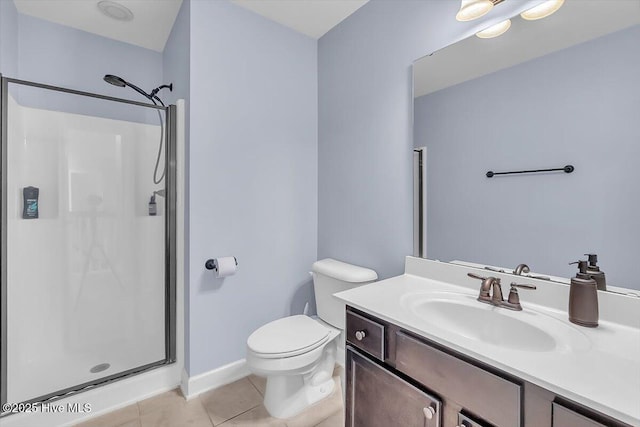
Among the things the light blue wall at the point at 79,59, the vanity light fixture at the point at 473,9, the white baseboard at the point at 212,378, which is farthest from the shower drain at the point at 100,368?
the vanity light fixture at the point at 473,9

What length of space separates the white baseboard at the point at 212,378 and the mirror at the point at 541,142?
57.0 inches

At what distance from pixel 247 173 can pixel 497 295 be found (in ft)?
5.06

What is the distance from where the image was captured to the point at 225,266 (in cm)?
172

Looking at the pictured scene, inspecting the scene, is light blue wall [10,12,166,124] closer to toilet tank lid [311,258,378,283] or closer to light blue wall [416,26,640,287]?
toilet tank lid [311,258,378,283]

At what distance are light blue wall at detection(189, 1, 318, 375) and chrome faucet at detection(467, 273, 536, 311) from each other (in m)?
1.33

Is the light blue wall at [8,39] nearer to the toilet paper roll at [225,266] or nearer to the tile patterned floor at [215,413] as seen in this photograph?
the toilet paper roll at [225,266]

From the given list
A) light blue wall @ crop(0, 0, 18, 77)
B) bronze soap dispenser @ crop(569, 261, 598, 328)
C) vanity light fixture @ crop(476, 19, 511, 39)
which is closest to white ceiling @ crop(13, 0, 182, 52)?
light blue wall @ crop(0, 0, 18, 77)

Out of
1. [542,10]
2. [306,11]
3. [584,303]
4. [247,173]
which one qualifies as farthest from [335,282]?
[306,11]

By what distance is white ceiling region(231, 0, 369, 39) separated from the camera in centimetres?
182


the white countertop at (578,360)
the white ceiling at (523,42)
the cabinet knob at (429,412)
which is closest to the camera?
the white countertop at (578,360)

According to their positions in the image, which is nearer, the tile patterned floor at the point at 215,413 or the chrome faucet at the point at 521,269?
the chrome faucet at the point at 521,269

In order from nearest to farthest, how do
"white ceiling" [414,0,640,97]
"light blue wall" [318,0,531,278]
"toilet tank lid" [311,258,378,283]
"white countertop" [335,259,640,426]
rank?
"white countertop" [335,259,640,426] < "white ceiling" [414,0,640,97] < "light blue wall" [318,0,531,278] < "toilet tank lid" [311,258,378,283]

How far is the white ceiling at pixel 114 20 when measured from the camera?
188cm

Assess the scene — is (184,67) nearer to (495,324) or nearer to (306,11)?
(306,11)
